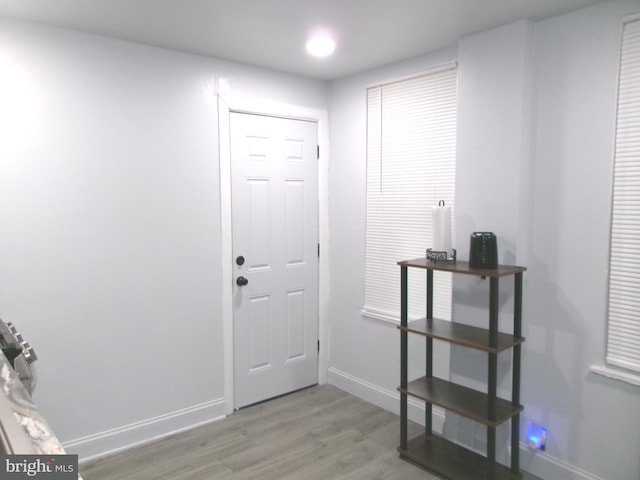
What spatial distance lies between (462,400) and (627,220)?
1253mm

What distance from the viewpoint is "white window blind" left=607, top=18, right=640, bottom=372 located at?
2010 mm

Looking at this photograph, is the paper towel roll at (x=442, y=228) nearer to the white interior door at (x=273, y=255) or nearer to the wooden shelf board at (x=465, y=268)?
the wooden shelf board at (x=465, y=268)

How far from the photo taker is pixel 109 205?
259cm

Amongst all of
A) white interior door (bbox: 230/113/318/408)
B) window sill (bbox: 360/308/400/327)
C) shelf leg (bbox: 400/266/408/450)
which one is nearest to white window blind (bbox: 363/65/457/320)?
window sill (bbox: 360/308/400/327)

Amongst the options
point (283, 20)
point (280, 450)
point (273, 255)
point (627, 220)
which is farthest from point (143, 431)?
point (627, 220)

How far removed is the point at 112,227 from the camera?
2604mm

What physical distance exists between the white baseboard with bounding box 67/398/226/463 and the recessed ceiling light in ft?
8.16

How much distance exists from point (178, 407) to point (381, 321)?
1.56 m

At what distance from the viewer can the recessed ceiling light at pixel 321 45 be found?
8.31 feet

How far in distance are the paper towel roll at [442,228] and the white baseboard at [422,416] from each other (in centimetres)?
114

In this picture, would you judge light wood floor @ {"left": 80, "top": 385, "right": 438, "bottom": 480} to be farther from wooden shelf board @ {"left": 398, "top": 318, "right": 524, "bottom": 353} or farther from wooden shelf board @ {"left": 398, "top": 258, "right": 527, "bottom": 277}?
wooden shelf board @ {"left": 398, "top": 258, "right": 527, "bottom": 277}

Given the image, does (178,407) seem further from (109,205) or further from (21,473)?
(21,473)

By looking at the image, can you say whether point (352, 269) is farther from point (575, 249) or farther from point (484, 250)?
point (575, 249)

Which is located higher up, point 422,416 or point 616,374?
point 616,374
